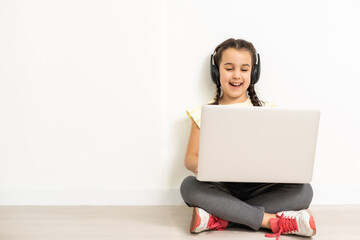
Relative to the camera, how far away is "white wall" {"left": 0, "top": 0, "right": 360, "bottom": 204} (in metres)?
1.58

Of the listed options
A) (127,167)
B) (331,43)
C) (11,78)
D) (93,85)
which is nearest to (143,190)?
(127,167)

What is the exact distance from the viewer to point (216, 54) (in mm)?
1577

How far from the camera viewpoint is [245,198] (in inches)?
58.4

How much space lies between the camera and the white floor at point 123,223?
1252 mm

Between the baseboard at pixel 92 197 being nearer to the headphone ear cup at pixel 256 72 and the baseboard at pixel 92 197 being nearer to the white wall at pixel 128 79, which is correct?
the white wall at pixel 128 79

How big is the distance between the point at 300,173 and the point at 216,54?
624mm

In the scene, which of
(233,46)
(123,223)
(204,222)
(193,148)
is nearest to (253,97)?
(233,46)

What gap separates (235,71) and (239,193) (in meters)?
0.48

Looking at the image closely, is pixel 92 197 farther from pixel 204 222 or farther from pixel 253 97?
pixel 253 97

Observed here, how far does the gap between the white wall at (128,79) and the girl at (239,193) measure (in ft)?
0.28

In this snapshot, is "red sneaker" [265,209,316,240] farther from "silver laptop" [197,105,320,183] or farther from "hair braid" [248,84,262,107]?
"hair braid" [248,84,262,107]

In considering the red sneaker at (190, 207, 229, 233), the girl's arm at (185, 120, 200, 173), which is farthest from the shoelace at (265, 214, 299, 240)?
the girl's arm at (185, 120, 200, 173)

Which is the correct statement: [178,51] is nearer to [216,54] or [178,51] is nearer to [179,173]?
[216,54]

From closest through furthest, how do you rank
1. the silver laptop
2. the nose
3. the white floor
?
the silver laptop, the white floor, the nose
